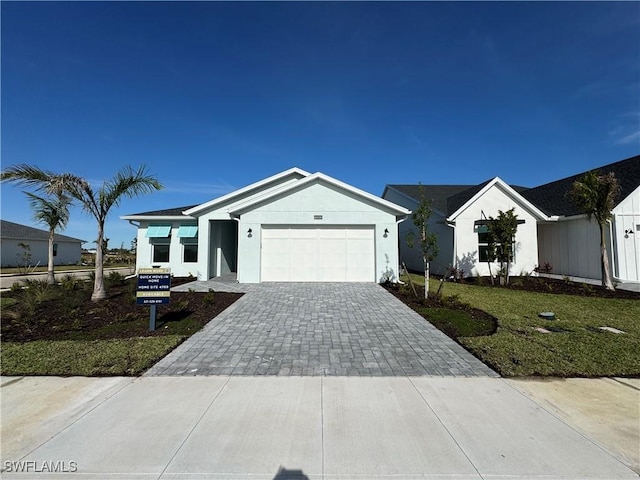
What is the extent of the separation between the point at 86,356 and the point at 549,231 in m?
22.0

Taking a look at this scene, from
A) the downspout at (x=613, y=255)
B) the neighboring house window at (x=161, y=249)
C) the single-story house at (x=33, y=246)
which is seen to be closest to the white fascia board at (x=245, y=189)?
the neighboring house window at (x=161, y=249)

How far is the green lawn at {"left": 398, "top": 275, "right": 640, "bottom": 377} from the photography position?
4.83m

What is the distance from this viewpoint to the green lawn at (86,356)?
471 centimetres

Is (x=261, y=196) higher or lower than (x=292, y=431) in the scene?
higher

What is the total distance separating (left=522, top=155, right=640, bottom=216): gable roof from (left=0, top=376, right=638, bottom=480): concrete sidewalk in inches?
613

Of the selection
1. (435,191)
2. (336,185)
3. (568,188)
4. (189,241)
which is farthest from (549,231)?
(189,241)

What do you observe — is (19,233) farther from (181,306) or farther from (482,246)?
(482,246)

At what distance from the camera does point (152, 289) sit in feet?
22.2

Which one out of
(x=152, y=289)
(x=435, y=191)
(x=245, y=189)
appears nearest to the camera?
(x=152, y=289)

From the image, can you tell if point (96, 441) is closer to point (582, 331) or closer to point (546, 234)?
point (582, 331)

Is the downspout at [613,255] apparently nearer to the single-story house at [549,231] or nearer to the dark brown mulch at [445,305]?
the single-story house at [549,231]

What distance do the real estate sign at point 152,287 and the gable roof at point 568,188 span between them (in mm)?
17712

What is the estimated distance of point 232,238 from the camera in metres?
18.9

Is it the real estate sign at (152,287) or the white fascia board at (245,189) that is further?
the white fascia board at (245,189)
